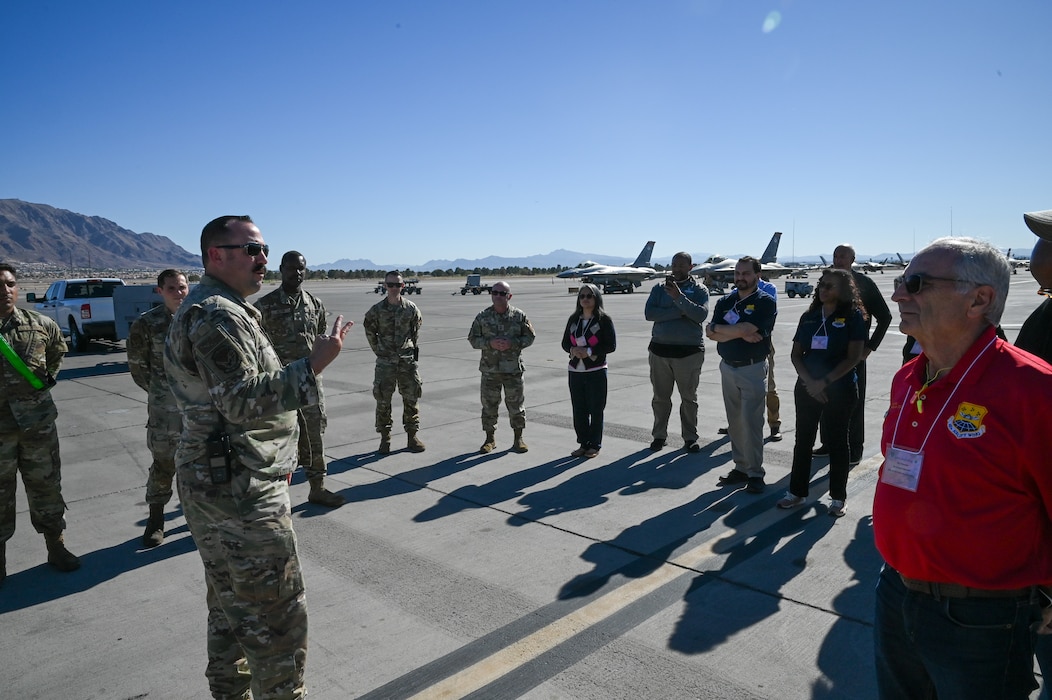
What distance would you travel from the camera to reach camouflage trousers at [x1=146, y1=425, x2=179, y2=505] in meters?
4.84

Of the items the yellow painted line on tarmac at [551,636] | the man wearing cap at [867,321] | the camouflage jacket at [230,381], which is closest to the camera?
the camouflage jacket at [230,381]

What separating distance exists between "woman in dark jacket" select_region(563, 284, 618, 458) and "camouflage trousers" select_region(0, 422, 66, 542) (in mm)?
4411

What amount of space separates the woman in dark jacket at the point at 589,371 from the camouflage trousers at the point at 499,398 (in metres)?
0.61

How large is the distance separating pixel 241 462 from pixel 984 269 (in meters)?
2.64

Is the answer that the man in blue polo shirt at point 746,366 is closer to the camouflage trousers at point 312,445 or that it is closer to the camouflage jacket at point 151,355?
the camouflage trousers at point 312,445

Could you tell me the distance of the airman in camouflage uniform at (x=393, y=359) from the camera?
23.7 feet

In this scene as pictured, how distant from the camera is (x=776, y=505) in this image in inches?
211

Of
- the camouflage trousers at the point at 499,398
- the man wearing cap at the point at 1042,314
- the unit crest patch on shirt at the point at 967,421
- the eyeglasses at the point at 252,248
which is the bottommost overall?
the camouflage trousers at the point at 499,398

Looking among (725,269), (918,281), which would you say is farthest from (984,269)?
(725,269)

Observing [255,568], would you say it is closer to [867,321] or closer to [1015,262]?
[867,321]

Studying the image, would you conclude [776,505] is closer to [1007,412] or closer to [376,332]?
[1007,412]

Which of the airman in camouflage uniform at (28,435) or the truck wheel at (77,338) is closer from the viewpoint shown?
the airman in camouflage uniform at (28,435)

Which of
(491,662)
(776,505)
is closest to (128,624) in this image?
(491,662)

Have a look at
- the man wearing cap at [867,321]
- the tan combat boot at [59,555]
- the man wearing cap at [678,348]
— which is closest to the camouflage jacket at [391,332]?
the man wearing cap at [678,348]
